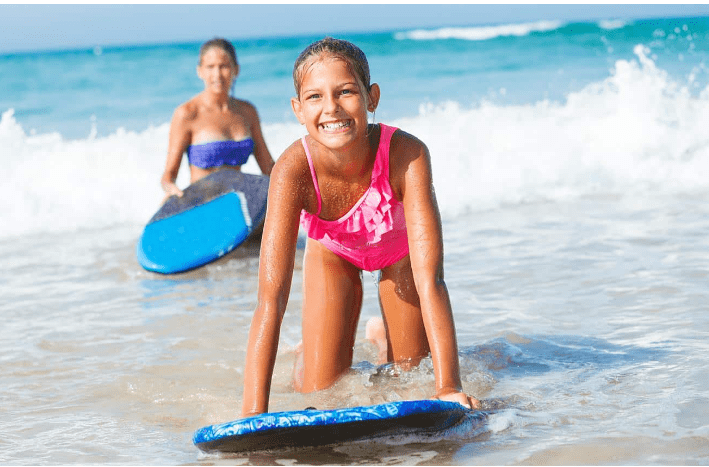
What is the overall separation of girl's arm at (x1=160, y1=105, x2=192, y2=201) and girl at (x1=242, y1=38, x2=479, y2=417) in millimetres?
3071

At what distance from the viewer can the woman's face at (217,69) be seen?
6.45 metres

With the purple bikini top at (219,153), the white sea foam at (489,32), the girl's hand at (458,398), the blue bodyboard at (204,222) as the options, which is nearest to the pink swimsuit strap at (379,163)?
the girl's hand at (458,398)

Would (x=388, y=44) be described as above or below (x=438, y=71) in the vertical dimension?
above

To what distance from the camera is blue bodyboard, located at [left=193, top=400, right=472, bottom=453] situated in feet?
8.32

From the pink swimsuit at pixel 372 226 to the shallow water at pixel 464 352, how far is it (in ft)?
1.73

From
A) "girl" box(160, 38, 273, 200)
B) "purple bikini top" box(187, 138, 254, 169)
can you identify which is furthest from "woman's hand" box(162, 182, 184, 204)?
"purple bikini top" box(187, 138, 254, 169)

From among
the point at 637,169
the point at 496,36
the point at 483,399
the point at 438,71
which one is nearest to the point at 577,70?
the point at 438,71

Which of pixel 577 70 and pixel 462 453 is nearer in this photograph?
pixel 462 453

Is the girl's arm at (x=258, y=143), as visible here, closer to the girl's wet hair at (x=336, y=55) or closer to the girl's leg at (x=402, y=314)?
the girl's leg at (x=402, y=314)

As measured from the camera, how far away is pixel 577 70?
60.9 feet

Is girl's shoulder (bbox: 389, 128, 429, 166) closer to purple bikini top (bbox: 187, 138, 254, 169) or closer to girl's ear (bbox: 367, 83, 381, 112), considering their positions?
girl's ear (bbox: 367, 83, 381, 112)

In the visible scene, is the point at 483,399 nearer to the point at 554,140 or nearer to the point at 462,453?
the point at 462,453

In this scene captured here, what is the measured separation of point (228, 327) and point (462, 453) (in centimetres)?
224

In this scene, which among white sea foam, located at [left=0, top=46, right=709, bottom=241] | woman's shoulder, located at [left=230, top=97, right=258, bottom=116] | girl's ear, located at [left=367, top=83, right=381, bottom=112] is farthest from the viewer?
white sea foam, located at [left=0, top=46, right=709, bottom=241]
